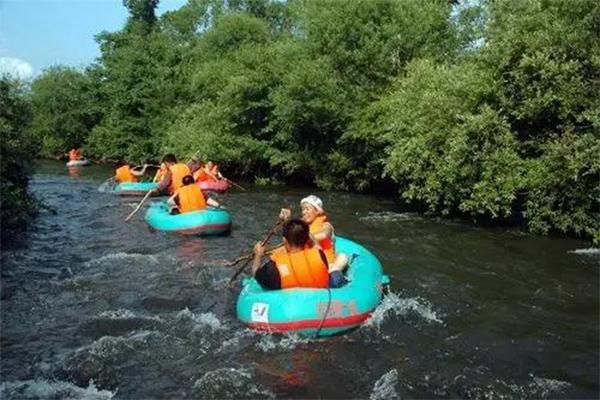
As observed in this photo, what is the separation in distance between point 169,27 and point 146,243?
38.4m

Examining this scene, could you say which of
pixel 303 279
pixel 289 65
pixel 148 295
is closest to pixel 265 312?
pixel 303 279

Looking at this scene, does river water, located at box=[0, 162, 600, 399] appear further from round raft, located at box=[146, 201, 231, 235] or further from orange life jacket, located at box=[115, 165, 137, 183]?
orange life jacket, located at box=[115, 165, 137, 183]

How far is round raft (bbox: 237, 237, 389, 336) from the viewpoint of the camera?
7.34 meters

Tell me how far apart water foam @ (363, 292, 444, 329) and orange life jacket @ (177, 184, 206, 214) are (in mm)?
5787

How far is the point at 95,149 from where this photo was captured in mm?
38062

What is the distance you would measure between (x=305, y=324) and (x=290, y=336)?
0.23 m

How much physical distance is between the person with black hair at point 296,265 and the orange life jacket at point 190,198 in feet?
19.9

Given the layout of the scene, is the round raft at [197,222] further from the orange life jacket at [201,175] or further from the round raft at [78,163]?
the round raft at [78,163]

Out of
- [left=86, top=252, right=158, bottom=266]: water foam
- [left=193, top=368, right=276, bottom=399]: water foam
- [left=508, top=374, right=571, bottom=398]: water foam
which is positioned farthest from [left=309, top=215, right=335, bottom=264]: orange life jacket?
[left=86, top=252, right=158, bottom=266]: water foam

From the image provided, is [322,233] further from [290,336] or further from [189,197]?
[189,197]

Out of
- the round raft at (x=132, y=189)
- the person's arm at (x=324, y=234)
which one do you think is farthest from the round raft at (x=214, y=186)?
the person's arm at (x=324, y=234)

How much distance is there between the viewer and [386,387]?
20.5ft

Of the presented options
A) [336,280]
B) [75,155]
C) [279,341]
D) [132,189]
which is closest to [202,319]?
[279,341]

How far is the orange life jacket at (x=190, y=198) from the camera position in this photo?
1345 cm
